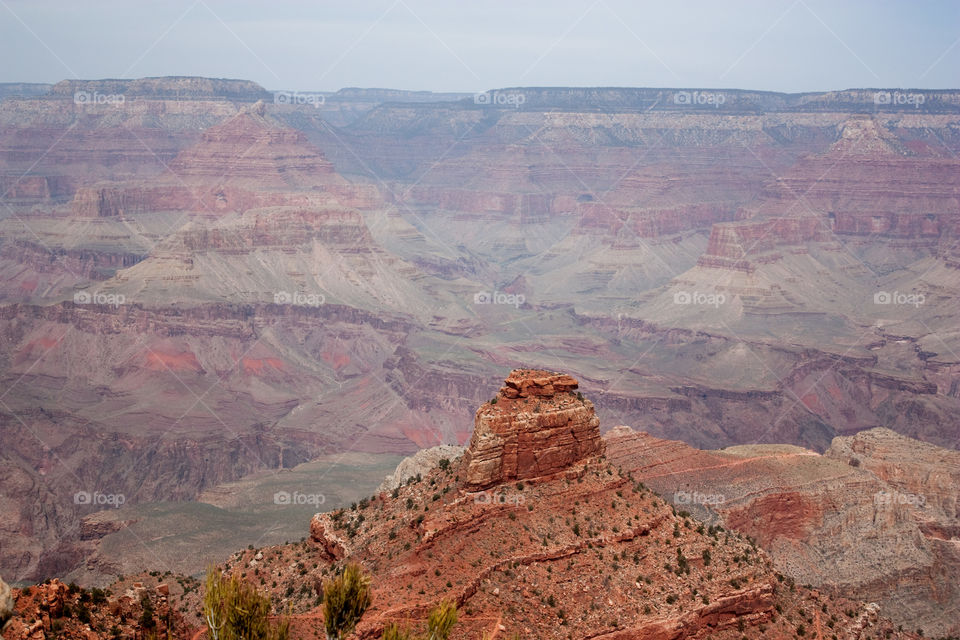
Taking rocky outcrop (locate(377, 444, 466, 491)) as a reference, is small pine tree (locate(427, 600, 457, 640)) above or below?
below

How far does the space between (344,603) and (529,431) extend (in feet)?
36.1

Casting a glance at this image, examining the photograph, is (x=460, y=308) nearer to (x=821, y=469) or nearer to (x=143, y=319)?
(x=143, y=319)

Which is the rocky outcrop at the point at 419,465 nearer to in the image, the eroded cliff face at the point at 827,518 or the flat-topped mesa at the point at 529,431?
the eroded cliff face at the point at 827,518

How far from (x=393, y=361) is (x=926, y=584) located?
95.0 meters

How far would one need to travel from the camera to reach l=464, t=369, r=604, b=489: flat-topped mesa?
34031mm

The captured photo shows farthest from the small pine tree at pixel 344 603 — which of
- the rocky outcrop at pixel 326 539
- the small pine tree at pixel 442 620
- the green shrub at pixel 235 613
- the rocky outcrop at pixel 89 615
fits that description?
the rocky outcrop at pixel 326 539

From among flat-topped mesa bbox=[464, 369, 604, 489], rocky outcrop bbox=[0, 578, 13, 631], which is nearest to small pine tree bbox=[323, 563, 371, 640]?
rocky outcrop bbox=[0, 578, 13, 631]

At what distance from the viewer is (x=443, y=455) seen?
197 feet

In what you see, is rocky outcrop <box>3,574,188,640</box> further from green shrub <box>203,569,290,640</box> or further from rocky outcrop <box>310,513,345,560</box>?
rocky outcrop <box>310,513,345,560</box>

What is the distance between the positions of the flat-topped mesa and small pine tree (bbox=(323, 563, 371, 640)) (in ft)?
29.4

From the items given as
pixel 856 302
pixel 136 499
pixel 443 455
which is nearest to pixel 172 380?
pixel 136 499

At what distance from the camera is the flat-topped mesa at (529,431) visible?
112ft

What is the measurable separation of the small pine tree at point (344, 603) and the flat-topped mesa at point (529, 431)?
8950 mm

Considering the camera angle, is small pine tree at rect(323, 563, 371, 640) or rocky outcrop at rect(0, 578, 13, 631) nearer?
rocky outcrop at rect(0, 578, 13, 631)
